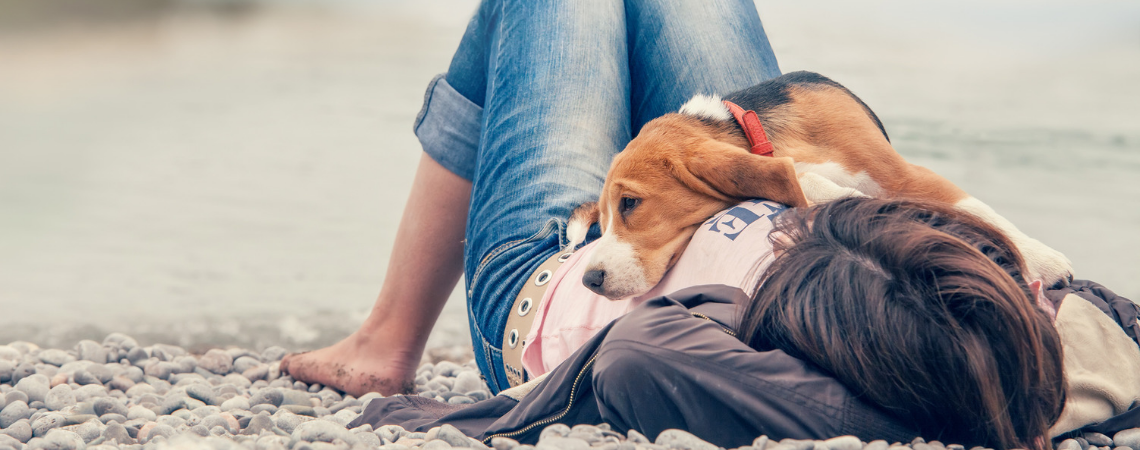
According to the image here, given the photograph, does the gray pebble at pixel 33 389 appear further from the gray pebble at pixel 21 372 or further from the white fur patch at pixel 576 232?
the white fur patch at pixel 576 232

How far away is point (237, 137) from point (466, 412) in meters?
7.45

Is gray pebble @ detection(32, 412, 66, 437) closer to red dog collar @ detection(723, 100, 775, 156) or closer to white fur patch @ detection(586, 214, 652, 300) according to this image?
white fur patch @ detection(586, 214, 652, 300)

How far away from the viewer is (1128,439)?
146 centimetres

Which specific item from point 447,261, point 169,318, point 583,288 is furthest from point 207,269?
point 583,288

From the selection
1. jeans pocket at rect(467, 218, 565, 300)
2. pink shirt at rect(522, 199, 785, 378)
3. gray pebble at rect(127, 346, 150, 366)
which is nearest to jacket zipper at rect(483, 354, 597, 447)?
pink shirt at rect(522, 199, 785, 378)

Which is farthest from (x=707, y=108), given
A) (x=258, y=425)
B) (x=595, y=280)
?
(x=258, y=425)

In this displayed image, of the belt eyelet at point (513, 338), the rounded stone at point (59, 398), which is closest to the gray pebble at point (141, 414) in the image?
the rounded stone at point (59, 398)

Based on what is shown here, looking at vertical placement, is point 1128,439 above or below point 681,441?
below

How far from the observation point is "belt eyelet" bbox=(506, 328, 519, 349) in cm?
193

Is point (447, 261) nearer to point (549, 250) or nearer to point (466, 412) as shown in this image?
point (549, 250)

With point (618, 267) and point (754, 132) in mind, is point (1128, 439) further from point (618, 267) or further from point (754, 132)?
point (754, 132)

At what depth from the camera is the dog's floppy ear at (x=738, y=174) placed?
1.91 meters

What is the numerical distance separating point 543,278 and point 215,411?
1044mm

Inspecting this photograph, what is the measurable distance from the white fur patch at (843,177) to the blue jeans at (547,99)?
0.47m
